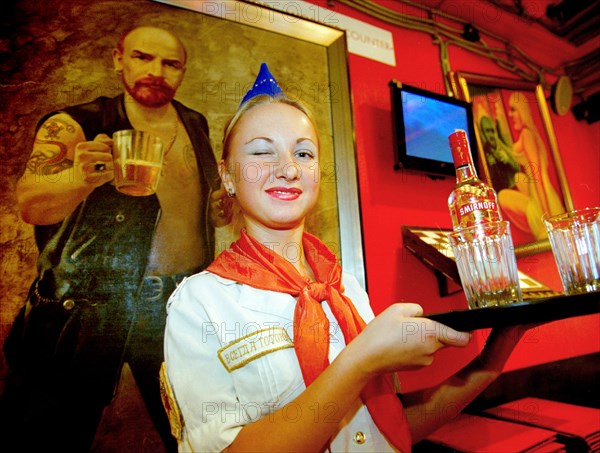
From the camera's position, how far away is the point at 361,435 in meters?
0.70

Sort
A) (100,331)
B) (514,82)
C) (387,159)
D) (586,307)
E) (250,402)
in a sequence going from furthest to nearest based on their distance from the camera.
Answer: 1. (514,82)
2. (387,159)
3. (100,331)
4. (250,402)
5. (586,307)

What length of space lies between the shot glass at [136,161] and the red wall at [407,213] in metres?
0.84

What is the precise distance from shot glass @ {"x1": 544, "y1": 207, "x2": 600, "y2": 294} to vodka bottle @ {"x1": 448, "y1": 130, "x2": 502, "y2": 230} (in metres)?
0.25

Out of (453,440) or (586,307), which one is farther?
(453,440)

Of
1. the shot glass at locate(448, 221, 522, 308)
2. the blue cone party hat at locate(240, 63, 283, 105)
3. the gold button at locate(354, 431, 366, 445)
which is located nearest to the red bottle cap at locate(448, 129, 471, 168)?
the shot glass at locate(448, 221, 522, 308)

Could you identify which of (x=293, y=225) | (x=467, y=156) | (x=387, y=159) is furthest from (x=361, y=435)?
(x=387, y=159)

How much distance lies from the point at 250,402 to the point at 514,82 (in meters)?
2.55

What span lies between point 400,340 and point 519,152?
214 cm

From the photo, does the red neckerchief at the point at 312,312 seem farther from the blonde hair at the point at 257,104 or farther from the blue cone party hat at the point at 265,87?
the blue cone party hat at the point at 265,87

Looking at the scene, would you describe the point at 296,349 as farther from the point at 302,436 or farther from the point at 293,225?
the point at 293,225

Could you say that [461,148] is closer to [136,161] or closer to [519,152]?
[136,161]

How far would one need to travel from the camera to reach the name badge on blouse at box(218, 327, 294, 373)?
2.08 feet

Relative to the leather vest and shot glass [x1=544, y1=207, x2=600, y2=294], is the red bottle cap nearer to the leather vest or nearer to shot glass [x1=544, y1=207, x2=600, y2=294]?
shot glass [x1=544, y1=207, x2=600, y2=294]

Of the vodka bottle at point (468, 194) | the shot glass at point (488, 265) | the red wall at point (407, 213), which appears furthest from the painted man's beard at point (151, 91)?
the shot glass at point (488, 265)
